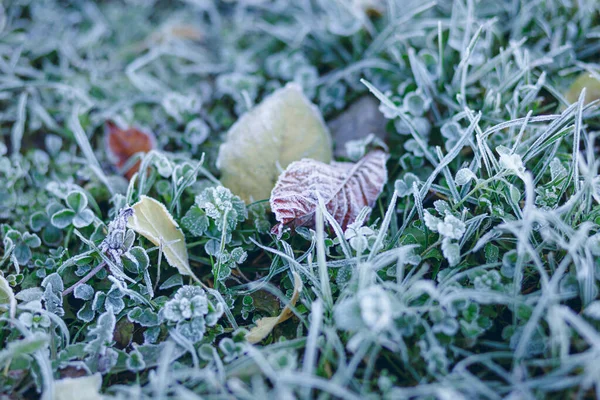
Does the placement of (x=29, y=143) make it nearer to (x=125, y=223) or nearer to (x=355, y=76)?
(x=125, y=223)

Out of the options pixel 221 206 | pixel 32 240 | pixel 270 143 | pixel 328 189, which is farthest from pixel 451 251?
pixel 32 240

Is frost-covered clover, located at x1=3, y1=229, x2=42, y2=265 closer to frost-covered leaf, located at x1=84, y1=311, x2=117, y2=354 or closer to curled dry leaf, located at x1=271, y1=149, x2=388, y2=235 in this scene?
frost-covered leaf, located at x1=84, y1=311, x2=117, y2=354

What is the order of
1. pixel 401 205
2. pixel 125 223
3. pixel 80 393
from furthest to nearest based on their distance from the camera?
pixel 401 205, pixel 125 223, pixel 80 393

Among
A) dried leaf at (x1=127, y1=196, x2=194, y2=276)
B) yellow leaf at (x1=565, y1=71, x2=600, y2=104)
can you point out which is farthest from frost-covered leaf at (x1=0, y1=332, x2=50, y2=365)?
yellow leaf at (x1=565, y1=71, x2=600, y2=104)

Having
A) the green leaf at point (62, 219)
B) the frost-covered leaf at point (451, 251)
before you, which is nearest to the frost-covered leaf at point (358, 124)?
the frost-covered leaf at point (451, 251)

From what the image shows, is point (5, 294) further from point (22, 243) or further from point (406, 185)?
point (406, 185)

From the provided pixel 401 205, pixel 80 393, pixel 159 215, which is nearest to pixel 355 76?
pixel 401 205
